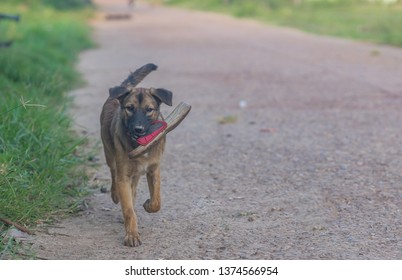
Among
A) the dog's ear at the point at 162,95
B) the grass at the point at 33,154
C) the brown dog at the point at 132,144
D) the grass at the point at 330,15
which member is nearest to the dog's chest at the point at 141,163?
the brown dog at the point at 132,144

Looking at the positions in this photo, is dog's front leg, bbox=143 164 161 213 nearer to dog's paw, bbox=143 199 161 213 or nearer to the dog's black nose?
dog's paw, bbox=143 199 161 213

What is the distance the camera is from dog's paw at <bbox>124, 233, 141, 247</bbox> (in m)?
4.73

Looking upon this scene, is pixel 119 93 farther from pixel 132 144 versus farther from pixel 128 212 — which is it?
pixel 128 212

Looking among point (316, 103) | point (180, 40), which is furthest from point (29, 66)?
point (180, 40)

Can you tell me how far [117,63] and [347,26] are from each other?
978cm

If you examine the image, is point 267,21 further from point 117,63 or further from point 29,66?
point 29,66

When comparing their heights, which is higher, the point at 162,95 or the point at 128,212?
the point at 162,95

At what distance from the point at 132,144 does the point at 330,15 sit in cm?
2367

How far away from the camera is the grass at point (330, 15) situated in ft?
64.7

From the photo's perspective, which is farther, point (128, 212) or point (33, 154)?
point (33, 154)

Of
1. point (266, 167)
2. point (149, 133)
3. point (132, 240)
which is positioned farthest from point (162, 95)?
point (266, 167)

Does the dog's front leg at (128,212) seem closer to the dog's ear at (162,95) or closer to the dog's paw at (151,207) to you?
the dog's paw at (151,207)

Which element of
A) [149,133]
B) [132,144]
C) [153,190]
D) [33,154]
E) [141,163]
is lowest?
[33,154]

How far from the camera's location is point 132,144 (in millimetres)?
4957
